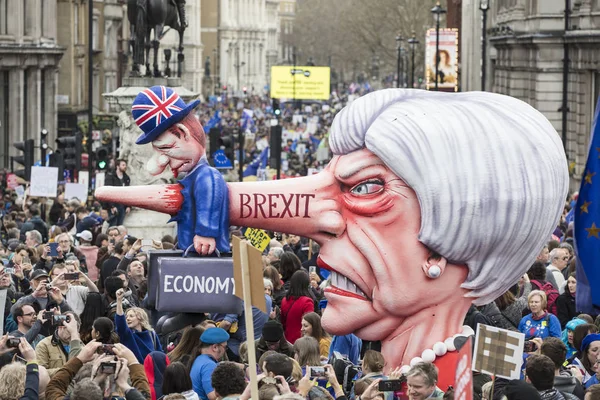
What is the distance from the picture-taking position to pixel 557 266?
17547mm

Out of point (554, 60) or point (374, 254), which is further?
point (554, 60)

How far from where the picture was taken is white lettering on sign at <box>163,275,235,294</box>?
34.5ft

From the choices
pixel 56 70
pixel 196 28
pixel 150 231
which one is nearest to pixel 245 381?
pixel 150 231

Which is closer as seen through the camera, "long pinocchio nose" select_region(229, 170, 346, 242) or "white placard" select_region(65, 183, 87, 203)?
"long pinocchio nose" select_region(229, 170, 346, 242)

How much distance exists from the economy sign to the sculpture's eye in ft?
263

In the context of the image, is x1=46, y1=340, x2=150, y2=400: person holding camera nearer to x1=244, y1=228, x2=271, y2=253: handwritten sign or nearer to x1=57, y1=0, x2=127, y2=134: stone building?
x1=244, y1=228, x2=271, y2=253: handwritten sign

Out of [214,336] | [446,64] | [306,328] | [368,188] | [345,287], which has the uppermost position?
[446,64]

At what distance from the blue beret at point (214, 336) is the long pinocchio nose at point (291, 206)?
183 centimetres

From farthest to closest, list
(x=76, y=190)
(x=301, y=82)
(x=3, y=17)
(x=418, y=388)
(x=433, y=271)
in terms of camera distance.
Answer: (x=301, y=82) → (x=3, y=17) → (x=76, y=190) → (x=433, y=271) → (x=418, y=388)

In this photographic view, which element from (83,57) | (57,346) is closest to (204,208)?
(57,346)

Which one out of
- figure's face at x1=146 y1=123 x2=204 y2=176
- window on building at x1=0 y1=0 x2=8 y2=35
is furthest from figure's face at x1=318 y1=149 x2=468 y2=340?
window on building at x1=0 y1=0 x2=8 y2=35

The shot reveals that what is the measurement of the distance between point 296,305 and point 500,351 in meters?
5.12

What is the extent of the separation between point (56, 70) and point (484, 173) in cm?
5407

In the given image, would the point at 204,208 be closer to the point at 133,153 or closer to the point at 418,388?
the point at 418,388
